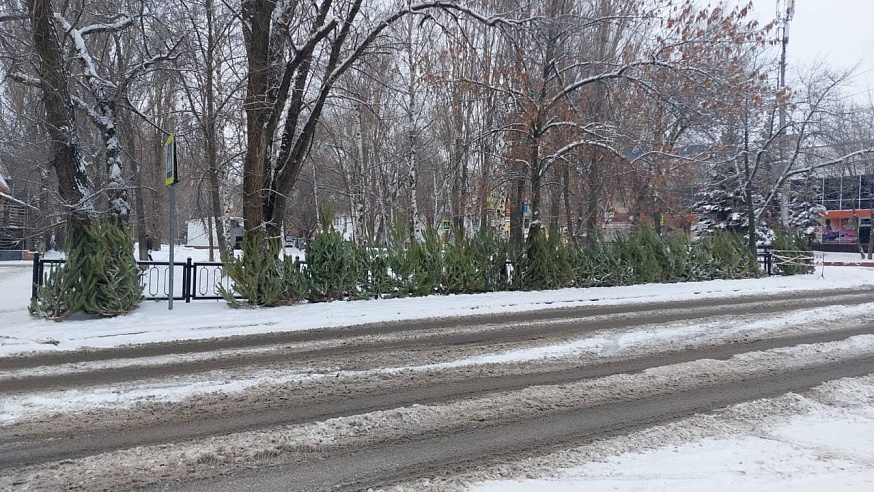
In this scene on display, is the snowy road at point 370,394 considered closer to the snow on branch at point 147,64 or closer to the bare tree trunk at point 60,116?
the bare tree trunk at point 60,116

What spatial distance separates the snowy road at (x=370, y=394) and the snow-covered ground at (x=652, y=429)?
84 mm


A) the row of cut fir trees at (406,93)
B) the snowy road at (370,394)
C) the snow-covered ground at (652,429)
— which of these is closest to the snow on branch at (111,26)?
the row of cut fir trees at (406,93)

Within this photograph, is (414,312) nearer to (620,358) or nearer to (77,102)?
(620,358)

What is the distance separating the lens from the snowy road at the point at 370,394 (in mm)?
4273

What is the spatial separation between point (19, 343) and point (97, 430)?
205 inches

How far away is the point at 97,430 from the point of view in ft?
16.2

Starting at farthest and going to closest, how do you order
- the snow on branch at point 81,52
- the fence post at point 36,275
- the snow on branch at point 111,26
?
1. the snow on branch at point 111,26
2. the snow on branch at point 81,52
3. the fence post at point 36,275

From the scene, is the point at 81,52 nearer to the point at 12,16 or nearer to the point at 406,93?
the point at 12,16

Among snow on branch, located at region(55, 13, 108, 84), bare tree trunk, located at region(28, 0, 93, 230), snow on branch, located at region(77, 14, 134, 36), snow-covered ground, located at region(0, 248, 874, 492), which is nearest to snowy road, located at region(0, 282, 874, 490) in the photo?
snow-covered ground, located at region(0, 248, 874, 492)

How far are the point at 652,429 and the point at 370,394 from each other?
2.74m

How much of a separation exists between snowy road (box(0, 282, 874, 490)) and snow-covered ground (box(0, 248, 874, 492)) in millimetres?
84

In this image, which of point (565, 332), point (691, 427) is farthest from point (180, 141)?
point (691, 427)

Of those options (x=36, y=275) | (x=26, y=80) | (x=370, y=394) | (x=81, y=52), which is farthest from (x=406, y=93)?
(x=370, y=394)

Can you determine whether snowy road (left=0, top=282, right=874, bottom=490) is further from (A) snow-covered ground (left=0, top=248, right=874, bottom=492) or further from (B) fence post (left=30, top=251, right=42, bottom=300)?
(B) fence post (left=30, top=251, right=42, bottom=300)
